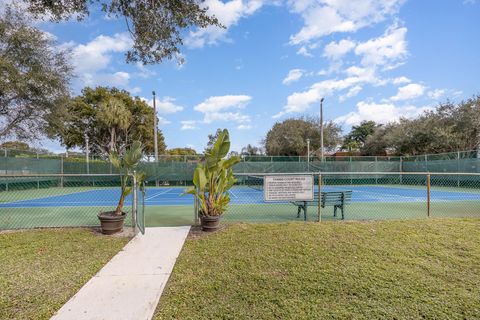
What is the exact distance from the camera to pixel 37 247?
5262 millimetres

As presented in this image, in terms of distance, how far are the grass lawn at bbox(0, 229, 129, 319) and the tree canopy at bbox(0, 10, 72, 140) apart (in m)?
8.34

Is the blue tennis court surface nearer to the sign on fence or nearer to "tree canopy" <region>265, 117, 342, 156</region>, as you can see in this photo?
the sign on fence

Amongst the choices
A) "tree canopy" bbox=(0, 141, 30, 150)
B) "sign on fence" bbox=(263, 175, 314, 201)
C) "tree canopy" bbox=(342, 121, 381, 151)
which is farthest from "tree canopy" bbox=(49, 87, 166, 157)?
"tree canopy" bbox=(342, 121, 381, 151)

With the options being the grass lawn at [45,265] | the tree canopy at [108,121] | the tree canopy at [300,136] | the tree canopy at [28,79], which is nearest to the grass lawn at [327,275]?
the grass lawn at [45,265]

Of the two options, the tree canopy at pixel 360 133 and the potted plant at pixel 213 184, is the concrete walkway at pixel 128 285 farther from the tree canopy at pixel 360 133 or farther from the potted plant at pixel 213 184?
the tree canopy at pixel 360 133

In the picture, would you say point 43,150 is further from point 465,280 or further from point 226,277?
point 465,280

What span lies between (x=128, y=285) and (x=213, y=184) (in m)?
3.25

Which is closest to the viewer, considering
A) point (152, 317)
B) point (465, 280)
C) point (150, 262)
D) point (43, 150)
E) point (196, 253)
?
point (152, 317)

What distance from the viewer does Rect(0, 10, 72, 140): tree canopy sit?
1146 centimetres

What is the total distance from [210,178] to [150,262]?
2.51 m

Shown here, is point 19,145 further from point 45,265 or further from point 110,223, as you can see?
point 45,265

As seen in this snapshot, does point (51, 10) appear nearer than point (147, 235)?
Yes

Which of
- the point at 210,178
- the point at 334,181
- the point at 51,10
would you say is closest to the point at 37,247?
the point at 210,178

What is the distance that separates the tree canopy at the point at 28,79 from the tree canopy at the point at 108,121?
56.6 ft
